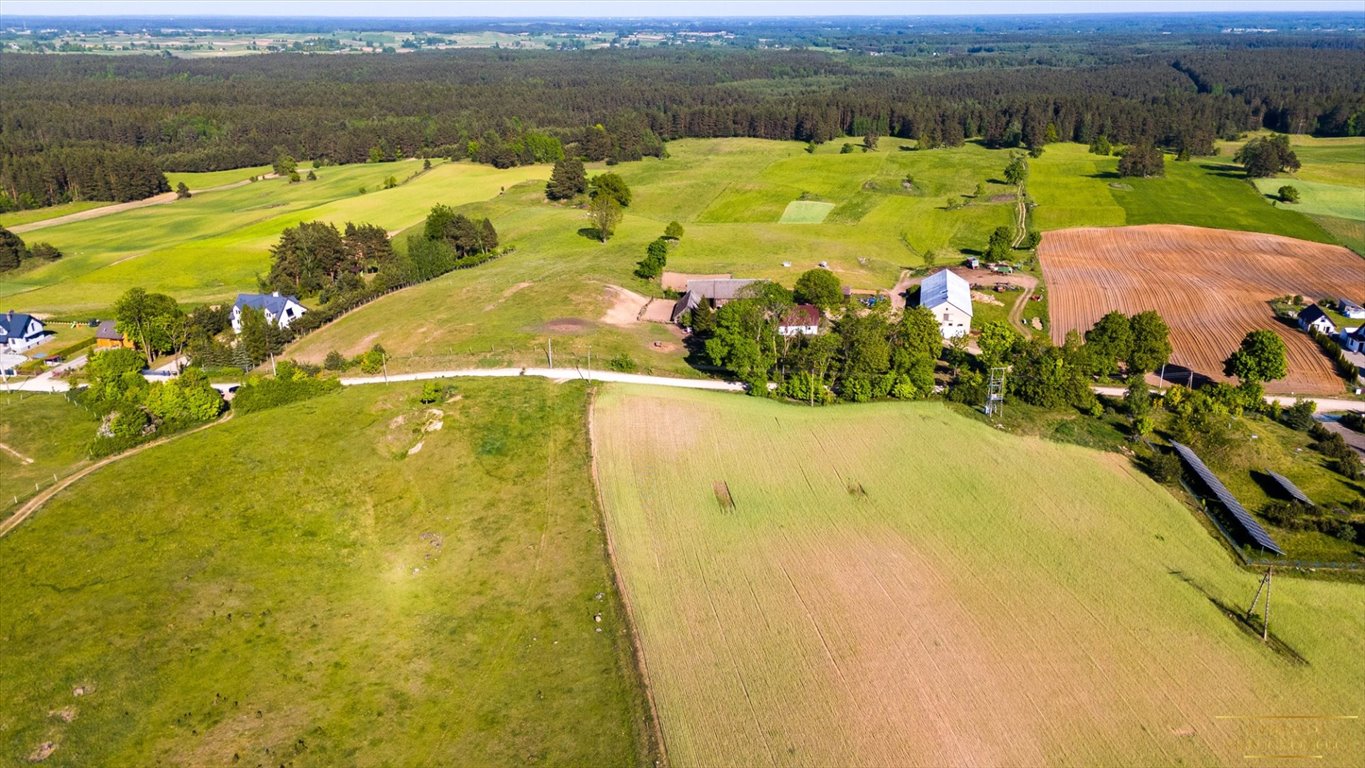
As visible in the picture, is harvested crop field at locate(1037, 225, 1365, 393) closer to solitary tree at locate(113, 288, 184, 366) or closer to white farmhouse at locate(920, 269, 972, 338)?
white farmhouse at locate(920, 269, 972, 338)

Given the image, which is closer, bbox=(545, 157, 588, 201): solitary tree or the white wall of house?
the white wall of house

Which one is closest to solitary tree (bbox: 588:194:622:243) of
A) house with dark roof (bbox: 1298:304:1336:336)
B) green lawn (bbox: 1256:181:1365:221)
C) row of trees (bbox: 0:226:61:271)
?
row of trees (bbox: 0:226:61:271)

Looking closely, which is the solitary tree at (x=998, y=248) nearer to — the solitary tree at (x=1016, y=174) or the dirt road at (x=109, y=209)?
the solitary tree at (x=1016, y=174)

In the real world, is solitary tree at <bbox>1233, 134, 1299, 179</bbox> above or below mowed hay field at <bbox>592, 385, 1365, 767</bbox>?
above

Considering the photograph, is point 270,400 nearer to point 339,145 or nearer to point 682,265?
point 682,265

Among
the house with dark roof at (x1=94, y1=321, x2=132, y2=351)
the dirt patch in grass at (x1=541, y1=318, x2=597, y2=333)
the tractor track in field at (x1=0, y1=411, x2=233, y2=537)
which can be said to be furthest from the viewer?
the house with dark roof at (x1=94, y1=321, x2=132, y2=351)

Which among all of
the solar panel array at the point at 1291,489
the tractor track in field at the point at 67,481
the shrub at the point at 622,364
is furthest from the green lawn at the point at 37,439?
the solar panel array at the point at 1291,489
